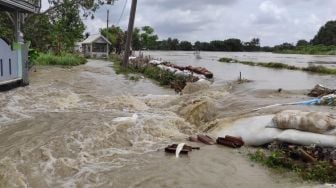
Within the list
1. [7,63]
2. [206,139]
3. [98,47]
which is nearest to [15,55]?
[7,63]

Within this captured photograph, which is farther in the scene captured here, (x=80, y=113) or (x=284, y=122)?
(x=80, y=113)

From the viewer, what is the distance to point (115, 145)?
26.5 ft

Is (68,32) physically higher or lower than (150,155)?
higher

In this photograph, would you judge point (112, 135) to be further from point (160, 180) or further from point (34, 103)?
point (34, 103)

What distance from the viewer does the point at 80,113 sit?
1112 cm

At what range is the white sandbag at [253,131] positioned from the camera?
8.00m

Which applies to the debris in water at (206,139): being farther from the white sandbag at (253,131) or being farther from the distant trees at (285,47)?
the distant trees at (285,47)

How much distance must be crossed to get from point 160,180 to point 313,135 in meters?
2.87

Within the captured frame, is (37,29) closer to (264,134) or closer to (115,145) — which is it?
(115,145)

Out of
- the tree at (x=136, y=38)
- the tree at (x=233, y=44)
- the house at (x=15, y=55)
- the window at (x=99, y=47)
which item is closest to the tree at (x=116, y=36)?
the window at (x=99, y=47)

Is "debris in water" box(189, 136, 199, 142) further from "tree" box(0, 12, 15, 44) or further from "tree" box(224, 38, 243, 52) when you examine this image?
"tree" box(224, 38, 243, 52)

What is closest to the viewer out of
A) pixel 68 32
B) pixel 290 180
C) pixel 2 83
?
pixel 290 180

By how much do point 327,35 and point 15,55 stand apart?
95.3m

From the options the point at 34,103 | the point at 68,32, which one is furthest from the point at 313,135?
the point at 68,32
